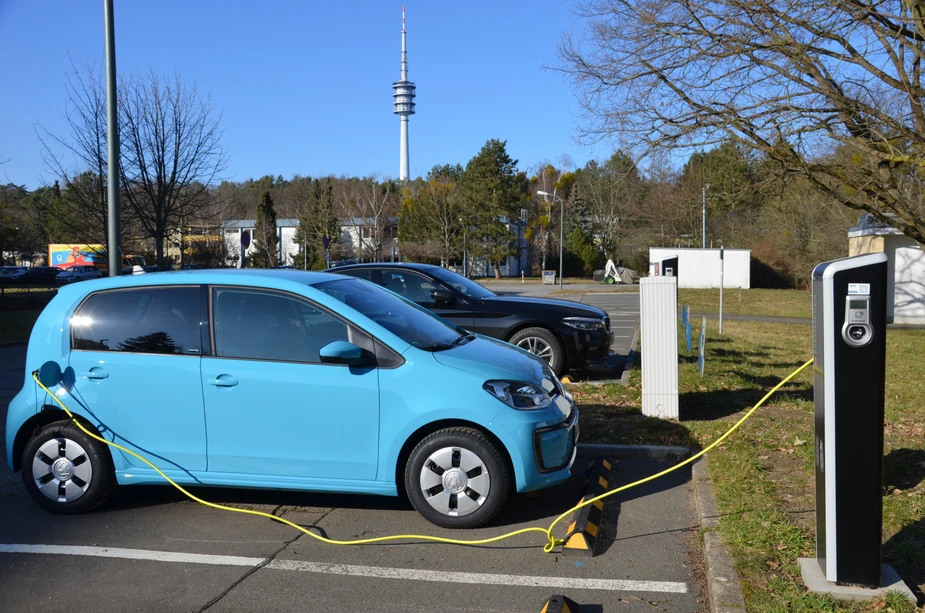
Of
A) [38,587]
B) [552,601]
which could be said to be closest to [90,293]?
[38,587]

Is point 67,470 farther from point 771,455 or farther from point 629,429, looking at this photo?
point 771,455

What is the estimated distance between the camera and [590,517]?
5344 mm

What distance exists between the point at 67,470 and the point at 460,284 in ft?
22.0

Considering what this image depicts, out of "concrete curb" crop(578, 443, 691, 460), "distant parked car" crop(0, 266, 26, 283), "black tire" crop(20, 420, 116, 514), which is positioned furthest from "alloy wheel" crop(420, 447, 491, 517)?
"distant parked car" crop(0, 266, 26, 283)

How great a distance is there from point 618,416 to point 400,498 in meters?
3.17

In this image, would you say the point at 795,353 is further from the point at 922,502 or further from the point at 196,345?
the point at 196,345

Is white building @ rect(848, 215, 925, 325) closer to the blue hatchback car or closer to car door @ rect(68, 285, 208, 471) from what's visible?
the blue hatchback car

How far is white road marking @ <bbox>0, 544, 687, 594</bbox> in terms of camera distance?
4391 millimetres

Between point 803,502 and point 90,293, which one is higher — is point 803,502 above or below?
below

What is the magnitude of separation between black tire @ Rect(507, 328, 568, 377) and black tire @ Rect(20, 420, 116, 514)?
→ 626 cm

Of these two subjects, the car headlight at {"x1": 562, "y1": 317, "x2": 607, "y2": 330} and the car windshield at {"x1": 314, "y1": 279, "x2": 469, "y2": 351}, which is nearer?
the car windshield at {"x1": 314, "y1": 279, "x2": 469, "y2": 351}

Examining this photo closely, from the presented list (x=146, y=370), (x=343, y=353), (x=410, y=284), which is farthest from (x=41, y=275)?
(x=343, y=353)

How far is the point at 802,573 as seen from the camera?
4.19 metres

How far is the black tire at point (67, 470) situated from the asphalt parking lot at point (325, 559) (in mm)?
132
